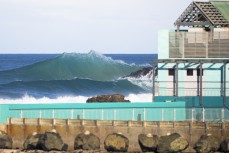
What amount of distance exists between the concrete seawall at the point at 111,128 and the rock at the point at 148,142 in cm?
53

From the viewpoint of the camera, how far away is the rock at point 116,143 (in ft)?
158

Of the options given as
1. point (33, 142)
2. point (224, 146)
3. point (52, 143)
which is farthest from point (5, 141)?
point (224, 146)

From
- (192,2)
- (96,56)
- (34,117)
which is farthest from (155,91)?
(96,56)

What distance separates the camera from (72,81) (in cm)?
10306

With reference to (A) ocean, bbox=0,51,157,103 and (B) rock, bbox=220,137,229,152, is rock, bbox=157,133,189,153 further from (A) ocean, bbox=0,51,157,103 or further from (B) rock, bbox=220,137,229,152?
(A) ocean, bbox=0,51,157,103

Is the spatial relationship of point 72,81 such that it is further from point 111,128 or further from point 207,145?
point 207,145

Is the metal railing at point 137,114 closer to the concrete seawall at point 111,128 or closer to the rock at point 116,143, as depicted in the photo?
the concrete seawall at point 111,128

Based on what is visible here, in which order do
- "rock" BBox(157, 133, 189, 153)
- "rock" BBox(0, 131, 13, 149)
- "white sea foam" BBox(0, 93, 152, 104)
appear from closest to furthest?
"rock" BBox(157, 133, 189, 153) → "rock" BBox(0, 131, 13, 149) → "white sea foam" BBox(0, 93, 152, 104)

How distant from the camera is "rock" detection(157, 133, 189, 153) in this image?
47.7 metres

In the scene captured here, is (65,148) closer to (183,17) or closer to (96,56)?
(183,17)

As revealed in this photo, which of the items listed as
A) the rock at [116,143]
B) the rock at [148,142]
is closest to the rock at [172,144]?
the rock at [148,142]

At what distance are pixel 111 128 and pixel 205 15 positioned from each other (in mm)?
14300

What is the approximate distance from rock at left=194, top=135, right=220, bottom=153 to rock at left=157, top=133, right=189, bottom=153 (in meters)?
0.68

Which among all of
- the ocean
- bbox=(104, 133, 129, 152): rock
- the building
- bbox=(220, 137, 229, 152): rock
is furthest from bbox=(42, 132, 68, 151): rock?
the ocean
